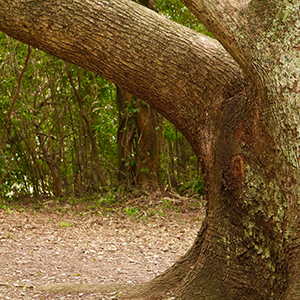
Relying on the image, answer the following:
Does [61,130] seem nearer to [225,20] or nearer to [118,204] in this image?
[118,204]

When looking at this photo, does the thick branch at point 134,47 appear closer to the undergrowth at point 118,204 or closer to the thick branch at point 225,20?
the thick branch at point 225,20

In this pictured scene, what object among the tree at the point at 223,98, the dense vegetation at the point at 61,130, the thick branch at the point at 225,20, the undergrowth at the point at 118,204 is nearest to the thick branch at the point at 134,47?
the tree at the point at 223,98

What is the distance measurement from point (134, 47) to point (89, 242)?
337cm

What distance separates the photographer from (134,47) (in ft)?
8.77

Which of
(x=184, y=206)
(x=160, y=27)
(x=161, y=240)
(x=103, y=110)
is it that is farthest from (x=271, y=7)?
(x=103, y=110)

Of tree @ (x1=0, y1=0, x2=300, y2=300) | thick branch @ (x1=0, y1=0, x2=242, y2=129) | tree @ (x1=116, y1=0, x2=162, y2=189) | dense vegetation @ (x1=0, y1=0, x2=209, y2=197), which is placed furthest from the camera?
dense vegetation @ (x1=0, y1=0, x2=209, y2=197)

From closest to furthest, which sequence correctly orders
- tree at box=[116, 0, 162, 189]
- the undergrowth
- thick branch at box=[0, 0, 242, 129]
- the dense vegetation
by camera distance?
thick branch at box=[0, 0, 242, 129]
the undergrowth
tree at box=[116, 0, 162, 189]
the dense vegetation

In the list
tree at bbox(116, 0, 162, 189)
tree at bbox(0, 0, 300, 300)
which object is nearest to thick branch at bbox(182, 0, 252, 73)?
tree at bbox(0, 0, 300, 300)

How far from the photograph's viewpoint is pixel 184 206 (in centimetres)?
733

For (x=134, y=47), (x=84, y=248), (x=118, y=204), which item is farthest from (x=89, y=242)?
(x=134, y=47)

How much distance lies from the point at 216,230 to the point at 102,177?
663 centimetres

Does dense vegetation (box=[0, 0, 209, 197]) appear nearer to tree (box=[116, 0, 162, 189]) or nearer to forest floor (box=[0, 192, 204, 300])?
tree (box=[116, 0, 162, 189])

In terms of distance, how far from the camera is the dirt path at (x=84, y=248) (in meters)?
3.72

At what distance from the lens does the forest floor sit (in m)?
3.76
